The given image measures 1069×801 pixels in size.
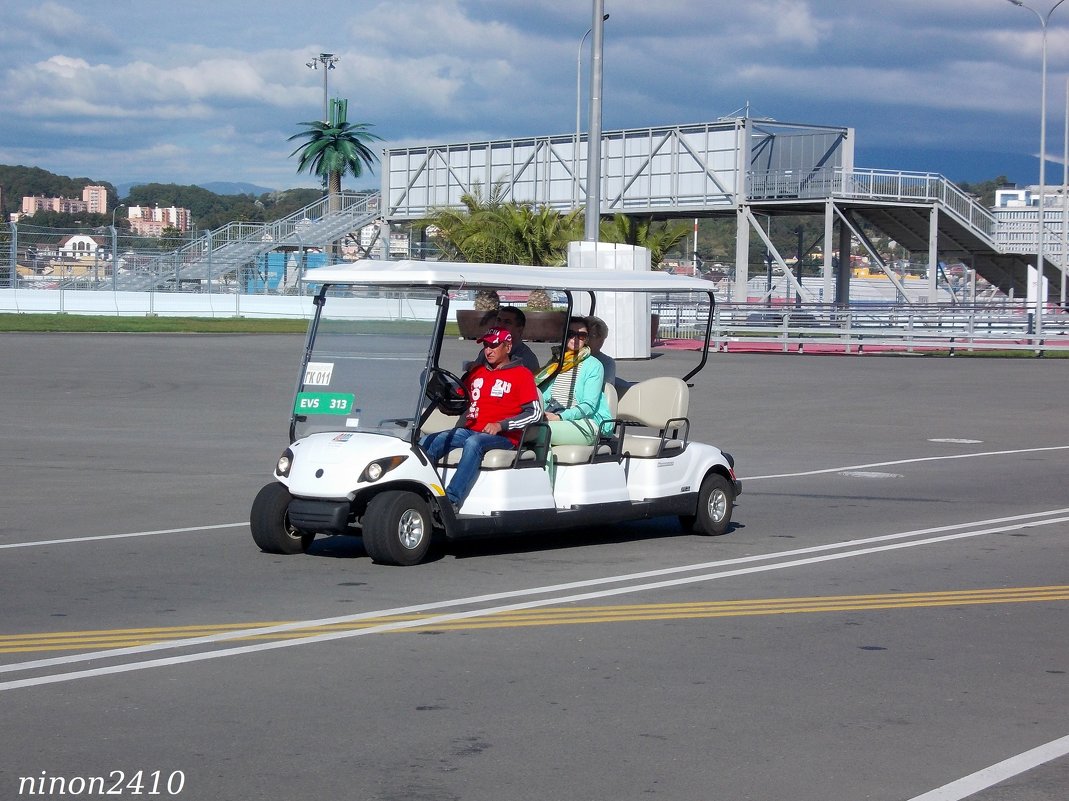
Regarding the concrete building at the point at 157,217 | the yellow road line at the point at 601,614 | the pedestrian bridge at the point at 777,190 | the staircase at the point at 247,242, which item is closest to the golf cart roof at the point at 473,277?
the yellow road line at the point at 601,614

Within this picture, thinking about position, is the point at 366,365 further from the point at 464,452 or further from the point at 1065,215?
the point at 1065,215

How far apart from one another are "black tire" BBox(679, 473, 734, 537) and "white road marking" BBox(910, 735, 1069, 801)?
556 cm

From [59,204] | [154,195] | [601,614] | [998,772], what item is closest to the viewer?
[998,772]

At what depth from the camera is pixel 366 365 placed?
10.1 metres

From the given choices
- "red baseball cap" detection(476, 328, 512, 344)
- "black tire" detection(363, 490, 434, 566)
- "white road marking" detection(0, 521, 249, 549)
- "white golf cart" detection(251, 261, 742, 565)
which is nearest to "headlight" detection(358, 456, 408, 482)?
"white golf cart" detection(251, 261, 742, 565)

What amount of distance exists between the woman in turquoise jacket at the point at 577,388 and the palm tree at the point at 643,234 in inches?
1683

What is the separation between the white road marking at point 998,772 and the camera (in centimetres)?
526

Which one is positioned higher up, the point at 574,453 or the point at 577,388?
the point at 577,388

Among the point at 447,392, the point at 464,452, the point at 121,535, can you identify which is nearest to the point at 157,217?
the point at 121,535

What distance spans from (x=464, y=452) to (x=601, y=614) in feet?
6.85

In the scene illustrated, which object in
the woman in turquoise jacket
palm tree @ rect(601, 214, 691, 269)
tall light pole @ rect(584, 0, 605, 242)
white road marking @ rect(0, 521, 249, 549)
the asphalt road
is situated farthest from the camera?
palm tree @ rect(601, 214, 691, 269)

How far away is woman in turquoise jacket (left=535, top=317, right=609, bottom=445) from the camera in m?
11.0

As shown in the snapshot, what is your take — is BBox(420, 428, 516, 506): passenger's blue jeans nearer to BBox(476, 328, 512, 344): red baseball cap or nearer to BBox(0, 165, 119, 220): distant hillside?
BBox(476, 328, 512, 344): red baseball cap

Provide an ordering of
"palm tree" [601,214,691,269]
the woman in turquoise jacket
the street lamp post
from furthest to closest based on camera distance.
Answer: "palm tree" [601,214,691,269] < the street lamp post < the woman in turquoise jacket
